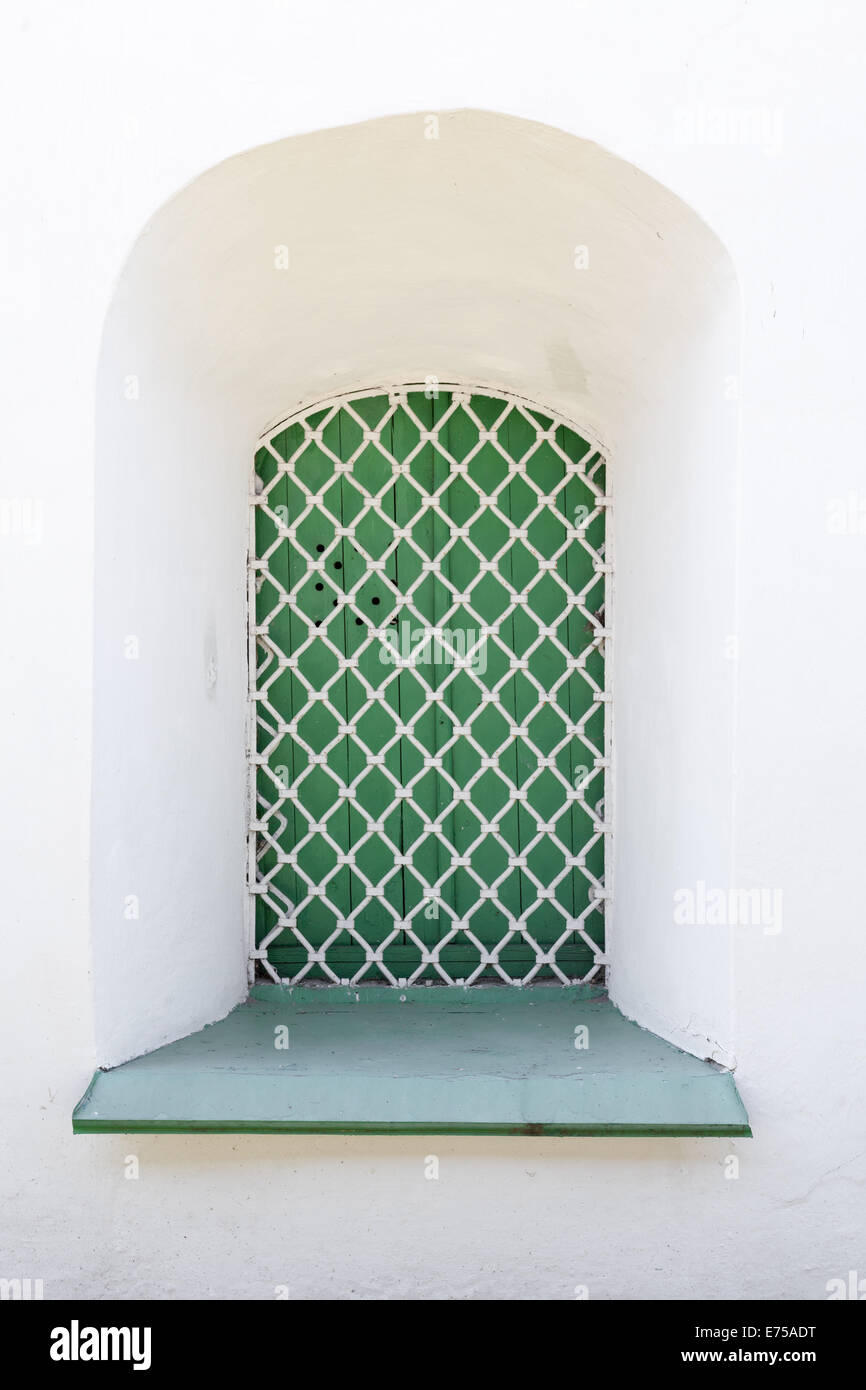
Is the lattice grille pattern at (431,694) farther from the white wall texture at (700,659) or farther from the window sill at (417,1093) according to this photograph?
the white wall texture at (700,659)

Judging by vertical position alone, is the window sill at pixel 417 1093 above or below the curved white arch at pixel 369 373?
below

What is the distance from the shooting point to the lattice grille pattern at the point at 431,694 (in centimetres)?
284

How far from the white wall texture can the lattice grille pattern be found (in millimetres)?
643

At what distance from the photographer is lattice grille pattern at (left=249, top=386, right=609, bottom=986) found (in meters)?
2.84

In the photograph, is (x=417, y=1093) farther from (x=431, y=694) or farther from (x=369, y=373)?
(x=369, y=373)

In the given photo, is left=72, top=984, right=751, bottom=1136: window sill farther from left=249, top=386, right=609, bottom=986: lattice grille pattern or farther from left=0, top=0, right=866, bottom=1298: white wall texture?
left=249, top=386, right=609, bottom=986: lattice grille pattern

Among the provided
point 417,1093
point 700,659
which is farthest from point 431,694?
point 417,1093

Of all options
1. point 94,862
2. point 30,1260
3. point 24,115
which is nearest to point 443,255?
point 24,115

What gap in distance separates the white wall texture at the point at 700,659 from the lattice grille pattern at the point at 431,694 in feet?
2.11

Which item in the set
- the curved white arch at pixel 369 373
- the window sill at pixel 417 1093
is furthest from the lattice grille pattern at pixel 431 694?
the window sill at pixel 417 1093

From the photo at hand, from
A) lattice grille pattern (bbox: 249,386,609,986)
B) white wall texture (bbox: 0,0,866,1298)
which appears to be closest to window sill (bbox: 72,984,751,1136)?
white wall texture (bbox: 0,0,866,1298)

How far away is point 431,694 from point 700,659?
81 cm
